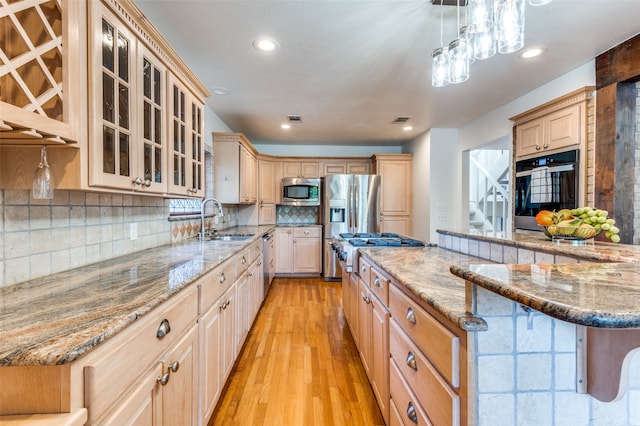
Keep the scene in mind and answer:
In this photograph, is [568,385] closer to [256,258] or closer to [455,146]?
[256,258]

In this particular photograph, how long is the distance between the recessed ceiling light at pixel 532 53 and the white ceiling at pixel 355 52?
0.19ft

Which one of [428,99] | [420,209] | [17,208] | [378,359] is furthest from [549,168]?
[17,208]

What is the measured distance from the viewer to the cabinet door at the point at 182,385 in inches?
42.4

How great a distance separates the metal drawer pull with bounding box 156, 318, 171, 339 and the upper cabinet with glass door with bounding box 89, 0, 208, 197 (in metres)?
0.62

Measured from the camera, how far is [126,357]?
82 cm

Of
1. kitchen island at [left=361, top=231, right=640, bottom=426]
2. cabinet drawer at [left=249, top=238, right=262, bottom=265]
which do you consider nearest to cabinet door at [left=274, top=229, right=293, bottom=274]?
cabinet drawer at [left=249, top=238, right=262, bottom=265]

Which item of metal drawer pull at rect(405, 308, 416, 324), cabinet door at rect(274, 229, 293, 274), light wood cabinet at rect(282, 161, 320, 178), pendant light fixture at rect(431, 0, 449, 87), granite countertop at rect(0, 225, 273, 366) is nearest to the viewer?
granite countertop at rect(0, 225, 273, 366)

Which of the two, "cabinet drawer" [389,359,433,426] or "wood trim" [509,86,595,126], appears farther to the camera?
"wood trim" [509,86,595,126]

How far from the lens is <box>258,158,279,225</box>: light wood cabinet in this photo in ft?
16.6

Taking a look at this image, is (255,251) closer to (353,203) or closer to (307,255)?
(307,255)

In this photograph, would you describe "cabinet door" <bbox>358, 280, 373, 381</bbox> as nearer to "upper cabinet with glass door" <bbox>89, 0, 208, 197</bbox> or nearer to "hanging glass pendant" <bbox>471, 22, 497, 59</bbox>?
"upper cabinet with glass door" <bbox>89, 0, 208, 197</bbox>

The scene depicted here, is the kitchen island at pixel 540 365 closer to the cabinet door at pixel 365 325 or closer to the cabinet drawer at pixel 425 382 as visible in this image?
the cabinet drawer at pixel 425 382

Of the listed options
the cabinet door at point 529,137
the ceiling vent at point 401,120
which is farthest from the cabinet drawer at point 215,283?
the cabinet door at point 529,137

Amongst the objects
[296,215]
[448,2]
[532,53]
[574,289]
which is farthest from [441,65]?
[296,215]
